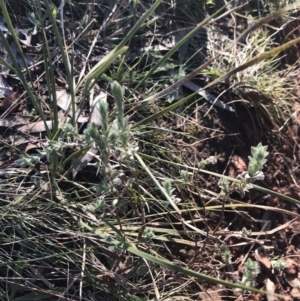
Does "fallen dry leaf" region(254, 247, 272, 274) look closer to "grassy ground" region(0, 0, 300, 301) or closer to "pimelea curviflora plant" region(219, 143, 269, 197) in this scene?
"grassy ground" region(0, 0, 300, 301)

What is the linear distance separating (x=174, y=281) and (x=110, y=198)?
0.31 m

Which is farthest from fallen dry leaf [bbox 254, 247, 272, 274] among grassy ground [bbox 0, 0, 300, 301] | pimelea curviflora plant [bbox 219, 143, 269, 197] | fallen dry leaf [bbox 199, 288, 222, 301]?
pimelea curviflora plant [bbox 219, 143, 269, 197]

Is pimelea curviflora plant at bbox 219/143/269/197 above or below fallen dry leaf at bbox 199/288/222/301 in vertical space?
above

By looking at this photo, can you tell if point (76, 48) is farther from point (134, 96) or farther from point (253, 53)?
point (253, 53)

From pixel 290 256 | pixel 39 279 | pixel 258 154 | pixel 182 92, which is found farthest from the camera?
pixel 182 92

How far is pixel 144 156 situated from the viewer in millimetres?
1657

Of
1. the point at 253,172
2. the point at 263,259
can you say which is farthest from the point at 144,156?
the point at 263,259

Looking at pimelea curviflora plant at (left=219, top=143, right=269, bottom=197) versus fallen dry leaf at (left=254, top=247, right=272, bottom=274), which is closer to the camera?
pimelea curviflora plant at (left=219, top=143, right=269, bottom=197)

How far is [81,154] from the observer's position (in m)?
1.57

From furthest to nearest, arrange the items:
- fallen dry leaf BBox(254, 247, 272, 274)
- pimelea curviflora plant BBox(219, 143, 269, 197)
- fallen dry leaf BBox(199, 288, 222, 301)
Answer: fallen dry leaf BBox(254, 247, 272, 274) → fallen dry leaf BBox(199, 288, 222, 301) → pimelea curviflora plant BBox(219, 143, 269, 197)

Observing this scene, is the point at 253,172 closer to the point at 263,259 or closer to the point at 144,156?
the point at 144,156

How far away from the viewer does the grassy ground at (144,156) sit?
4.86 feet

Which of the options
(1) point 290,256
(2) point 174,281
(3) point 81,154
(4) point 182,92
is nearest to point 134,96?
(4) point 182,92

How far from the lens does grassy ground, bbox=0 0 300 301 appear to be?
1481 millimetres
